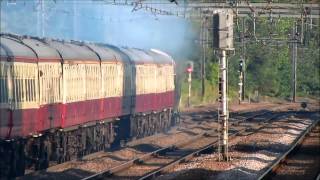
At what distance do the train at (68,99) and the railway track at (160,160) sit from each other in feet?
6.68

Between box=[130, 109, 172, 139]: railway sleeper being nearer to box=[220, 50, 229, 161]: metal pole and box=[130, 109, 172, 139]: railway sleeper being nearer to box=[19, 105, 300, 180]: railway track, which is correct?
box=[19, 105, 300, 180]: railway track

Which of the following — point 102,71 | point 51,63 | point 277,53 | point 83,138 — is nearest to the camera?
point 51,63

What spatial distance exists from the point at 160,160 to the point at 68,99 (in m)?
3.18

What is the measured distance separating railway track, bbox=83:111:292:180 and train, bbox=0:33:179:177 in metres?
2.03

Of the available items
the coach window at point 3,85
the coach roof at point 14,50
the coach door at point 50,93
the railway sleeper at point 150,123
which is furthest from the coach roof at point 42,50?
the railway sleeper at point 150,123

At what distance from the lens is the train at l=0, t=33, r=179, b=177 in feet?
61.2

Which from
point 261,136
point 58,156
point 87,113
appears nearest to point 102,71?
point 87,113

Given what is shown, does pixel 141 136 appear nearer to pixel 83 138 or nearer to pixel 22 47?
pixel 83 138

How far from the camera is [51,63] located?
70.3ft

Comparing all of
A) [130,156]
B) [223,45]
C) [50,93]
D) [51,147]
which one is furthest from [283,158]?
[50,93]

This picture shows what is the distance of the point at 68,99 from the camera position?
22.9 metres

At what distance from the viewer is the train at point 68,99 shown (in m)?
18.6

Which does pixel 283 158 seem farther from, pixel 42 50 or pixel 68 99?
pixel 42 50

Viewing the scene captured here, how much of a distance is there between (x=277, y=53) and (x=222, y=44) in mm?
36495
